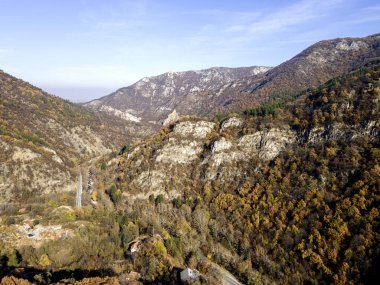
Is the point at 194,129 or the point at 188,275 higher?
the point at 194,129

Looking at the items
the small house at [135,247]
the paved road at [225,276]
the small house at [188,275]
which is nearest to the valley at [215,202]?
the small house at [135,247]

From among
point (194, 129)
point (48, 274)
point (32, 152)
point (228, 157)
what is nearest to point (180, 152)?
point (194, 129)

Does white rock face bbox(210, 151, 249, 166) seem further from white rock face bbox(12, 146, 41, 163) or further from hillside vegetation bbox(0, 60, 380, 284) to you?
white rock face bbox(12, 146, 41, 163)

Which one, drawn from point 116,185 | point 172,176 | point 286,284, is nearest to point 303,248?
point 286,284

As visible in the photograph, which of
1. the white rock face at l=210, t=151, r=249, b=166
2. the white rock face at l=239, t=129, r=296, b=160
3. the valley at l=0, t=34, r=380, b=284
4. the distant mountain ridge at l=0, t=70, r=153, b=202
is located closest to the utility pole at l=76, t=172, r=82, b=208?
the valley at l=0, t=34, r=380, b=284

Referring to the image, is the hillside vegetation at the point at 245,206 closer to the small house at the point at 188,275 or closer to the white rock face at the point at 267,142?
the white rock face at the point at 267,142

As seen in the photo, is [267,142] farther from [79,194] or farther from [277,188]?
[79,194]
